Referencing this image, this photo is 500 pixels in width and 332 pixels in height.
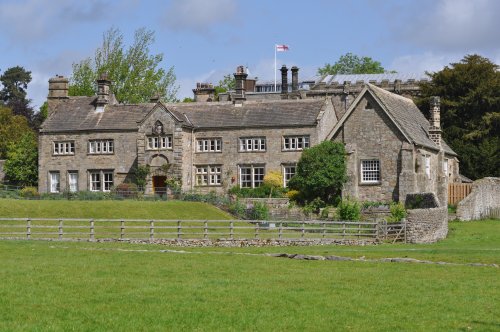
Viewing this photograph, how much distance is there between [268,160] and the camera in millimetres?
70938

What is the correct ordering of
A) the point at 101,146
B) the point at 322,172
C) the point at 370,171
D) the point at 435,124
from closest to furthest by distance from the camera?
1. the point at 322,172
2. the point at 370,171
3. the point at 435,124
4. the point at 101,146

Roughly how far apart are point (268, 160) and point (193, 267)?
4164 cm

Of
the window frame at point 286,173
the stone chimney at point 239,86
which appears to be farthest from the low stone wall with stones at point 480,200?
the stone chimney at point 239,86

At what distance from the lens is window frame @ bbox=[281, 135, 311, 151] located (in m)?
70.1

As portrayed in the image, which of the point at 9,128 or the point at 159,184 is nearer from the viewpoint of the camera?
the point at 159,184

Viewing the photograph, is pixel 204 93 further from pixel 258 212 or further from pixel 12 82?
pixel 12 82

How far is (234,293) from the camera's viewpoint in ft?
75.5

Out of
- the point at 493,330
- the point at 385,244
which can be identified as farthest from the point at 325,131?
the point at 493,330

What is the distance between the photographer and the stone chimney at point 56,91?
79.0 meters

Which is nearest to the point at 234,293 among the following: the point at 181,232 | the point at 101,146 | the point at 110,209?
the point at 181,232

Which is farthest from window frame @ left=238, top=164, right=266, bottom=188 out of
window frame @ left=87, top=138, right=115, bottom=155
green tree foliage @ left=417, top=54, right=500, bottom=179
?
green tree foliage @ left=417, top=54, right=500, bottom=179

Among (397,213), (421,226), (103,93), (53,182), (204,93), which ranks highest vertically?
(204,93)

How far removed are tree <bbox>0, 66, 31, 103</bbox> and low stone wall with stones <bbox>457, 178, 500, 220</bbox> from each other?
9719cm

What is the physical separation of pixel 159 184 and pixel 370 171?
52.7 feet
